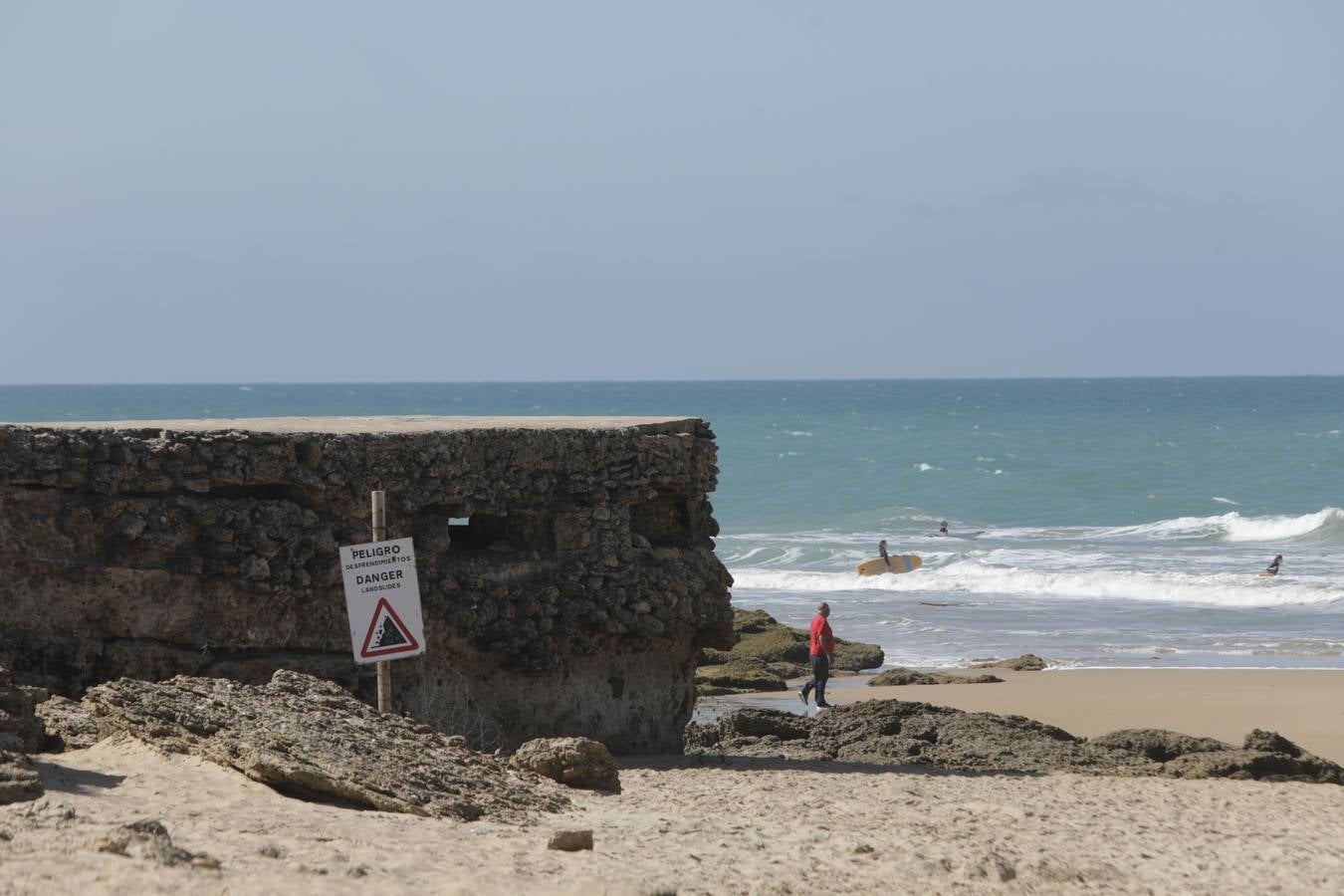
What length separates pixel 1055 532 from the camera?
4206 centimetres

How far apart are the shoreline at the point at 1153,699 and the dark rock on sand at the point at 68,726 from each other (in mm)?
8720

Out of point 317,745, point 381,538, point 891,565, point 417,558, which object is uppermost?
point 381,538

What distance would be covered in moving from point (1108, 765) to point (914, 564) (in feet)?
68.0

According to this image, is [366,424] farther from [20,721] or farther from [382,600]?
[20,721]

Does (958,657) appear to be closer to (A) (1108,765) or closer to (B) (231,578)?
(A) (1108,765)

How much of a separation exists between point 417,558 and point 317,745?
10.3 feet

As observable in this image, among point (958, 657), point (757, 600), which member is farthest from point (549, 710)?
point (757, 600)

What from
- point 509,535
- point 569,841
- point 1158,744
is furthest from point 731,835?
point 1158,744

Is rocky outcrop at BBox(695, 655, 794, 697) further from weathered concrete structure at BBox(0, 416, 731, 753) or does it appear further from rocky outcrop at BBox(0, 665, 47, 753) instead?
rocky outcrop at BBox(0, 665, 47, 753)

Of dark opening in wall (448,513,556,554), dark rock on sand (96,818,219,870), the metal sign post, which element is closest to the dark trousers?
dark opening in wall (448,513,556,554)

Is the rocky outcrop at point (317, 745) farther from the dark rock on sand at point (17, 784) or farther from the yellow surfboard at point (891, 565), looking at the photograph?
the yellow surfboard at point (891, 565)

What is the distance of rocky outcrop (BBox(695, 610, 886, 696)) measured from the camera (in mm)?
18766

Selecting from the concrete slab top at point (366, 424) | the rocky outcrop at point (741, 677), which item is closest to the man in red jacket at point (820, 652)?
the rocky outcrop at point (741, 677)

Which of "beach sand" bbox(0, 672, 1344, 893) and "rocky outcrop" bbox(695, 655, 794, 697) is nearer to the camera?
"beach sand" bbox(0, 672, 1344, 893)
